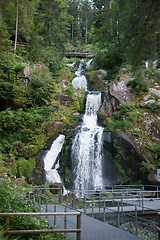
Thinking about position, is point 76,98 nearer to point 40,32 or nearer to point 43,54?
point 43,54

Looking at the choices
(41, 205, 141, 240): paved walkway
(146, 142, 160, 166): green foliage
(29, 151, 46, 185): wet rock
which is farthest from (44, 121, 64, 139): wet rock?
(41, 205, 141, 240): paved walkway

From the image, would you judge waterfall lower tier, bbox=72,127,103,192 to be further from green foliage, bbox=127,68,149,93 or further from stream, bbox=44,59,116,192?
green foliage, bbox=127,68,149,93

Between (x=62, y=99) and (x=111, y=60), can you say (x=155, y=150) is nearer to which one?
(x=62, y=99)

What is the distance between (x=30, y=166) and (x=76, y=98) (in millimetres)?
11585

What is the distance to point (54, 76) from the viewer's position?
2838cm

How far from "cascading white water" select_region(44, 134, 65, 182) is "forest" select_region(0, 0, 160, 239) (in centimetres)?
80

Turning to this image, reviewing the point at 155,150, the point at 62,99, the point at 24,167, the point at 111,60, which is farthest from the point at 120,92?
the point at 24,167

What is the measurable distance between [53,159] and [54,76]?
14307 millimetres

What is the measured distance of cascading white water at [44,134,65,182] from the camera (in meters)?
15.9

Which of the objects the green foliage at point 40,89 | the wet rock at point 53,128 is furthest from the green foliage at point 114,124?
the green foliage at point 40,89

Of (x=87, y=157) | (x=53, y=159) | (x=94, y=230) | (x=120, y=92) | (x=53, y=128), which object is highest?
A: (x=120, y=92)

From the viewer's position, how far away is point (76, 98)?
81.6 feet

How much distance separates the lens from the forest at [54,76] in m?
7.64

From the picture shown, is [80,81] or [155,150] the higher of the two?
[80,81]
